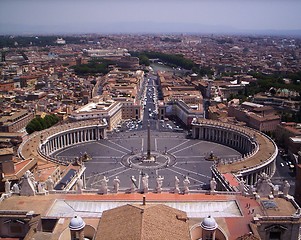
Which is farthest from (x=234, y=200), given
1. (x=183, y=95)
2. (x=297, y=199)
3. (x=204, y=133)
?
(x=183, y=95)

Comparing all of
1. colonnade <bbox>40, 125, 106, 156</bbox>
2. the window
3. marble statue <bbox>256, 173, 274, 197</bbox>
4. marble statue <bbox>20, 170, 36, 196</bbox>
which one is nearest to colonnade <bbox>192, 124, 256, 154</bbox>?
colonnade <bbox>40, 125, 106, 156</bbox>

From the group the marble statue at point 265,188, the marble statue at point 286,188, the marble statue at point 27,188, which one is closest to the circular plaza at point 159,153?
the marble statue at point 265,188

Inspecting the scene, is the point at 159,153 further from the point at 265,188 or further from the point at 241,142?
the point at 265,188

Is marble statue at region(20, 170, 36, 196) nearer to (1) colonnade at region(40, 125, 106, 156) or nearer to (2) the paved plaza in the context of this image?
(2) the paved plaza

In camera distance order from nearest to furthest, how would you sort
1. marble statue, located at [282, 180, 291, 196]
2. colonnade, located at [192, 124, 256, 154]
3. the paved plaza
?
marble statue, located at [282, 180, 291, 196]
the paved plaza
colonnade, located at [192, 124, 256, 154]

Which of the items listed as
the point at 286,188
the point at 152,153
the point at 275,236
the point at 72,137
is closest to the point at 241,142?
the point at 152,153
